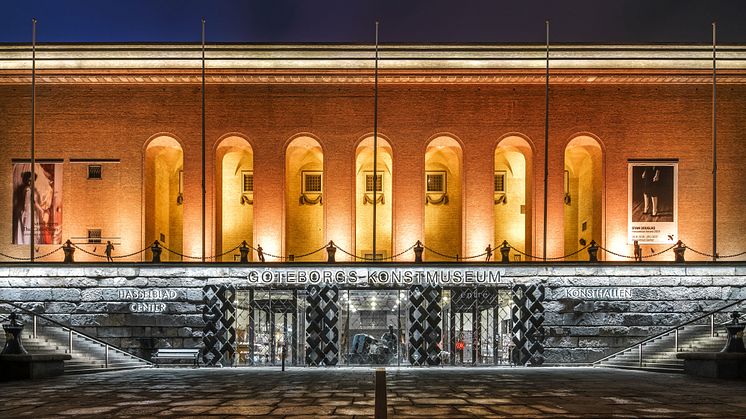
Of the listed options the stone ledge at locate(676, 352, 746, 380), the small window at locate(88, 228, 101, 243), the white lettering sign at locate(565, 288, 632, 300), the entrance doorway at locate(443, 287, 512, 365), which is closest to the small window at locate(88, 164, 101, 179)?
the small window at locate(88, 228, 101, 243)

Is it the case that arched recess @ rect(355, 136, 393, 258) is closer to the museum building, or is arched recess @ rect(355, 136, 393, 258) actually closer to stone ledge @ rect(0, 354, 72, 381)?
the museum building

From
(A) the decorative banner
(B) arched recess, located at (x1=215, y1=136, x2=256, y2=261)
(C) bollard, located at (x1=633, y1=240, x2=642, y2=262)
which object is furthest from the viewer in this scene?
(B) arched recess, located at (x1=215, y1=136, x2=256, y2=261)

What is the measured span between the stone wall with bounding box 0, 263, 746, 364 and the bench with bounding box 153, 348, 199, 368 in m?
0.46

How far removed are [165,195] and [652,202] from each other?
859 inches

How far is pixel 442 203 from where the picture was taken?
3288cm

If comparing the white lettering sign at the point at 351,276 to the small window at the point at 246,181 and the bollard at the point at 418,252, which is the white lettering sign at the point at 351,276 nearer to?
the bollard at the point at 418,252

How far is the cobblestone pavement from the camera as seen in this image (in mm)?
10633

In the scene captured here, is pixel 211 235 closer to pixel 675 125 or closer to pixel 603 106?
pixel 603 106

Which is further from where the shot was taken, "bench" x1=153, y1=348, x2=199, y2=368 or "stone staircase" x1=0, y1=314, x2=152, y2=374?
"bench" x1=153, y1=348, x2=199, y2=368

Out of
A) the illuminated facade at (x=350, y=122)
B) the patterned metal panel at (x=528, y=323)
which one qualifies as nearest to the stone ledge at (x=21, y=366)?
the illuminated facade at (x=350, y=122)

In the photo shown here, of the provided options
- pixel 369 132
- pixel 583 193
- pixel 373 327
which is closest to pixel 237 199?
pixel 369 132

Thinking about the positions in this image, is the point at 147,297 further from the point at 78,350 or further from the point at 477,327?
the point at 477,327

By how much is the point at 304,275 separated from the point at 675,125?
642 inches

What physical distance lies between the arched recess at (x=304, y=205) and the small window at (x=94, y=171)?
8.46m
